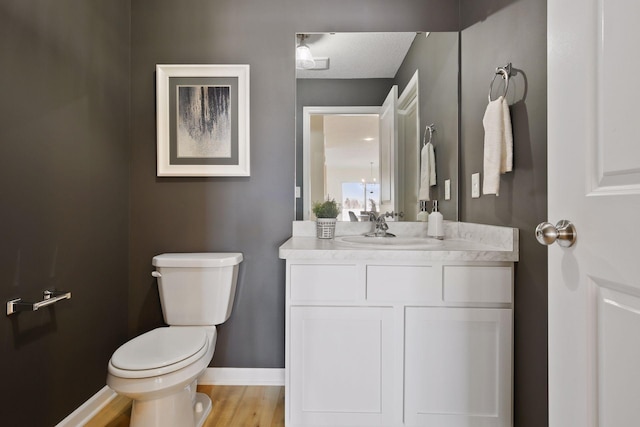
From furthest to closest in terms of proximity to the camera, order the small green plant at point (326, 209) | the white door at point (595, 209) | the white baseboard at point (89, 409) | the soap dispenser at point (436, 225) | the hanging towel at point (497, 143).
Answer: the small green plant at point (326, 209) < the soap dispenser at point (436, 225) < the white baseboard at point (89, 409) < the hanging towel at point (497, 143) < the white door at point (595, 209)

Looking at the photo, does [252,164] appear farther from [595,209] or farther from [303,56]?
[595,209]

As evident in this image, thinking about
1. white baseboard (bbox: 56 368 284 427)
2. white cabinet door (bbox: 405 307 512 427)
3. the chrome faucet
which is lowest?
white baseboard (bbox: 56 368 284 427)

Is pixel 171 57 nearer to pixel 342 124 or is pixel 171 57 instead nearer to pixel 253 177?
pixel 253 177

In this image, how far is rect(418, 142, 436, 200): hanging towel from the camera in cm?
187

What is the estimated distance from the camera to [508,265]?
51.6 inches

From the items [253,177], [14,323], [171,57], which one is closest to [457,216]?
[253,177]

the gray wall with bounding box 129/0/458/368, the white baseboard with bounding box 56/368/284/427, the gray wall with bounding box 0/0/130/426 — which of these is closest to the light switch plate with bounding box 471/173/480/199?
the gray wall with bounding box 129/0/458/368

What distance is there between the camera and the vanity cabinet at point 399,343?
1318mm

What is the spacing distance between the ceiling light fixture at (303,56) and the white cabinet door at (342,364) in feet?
4.53

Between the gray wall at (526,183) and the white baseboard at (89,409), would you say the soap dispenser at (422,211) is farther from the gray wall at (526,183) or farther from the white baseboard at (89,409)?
the white baseboard at (89,409)

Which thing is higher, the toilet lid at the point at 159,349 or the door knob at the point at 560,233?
the door knob at the point at 560,233

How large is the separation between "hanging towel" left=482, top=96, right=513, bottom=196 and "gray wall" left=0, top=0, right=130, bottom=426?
5.96 ft

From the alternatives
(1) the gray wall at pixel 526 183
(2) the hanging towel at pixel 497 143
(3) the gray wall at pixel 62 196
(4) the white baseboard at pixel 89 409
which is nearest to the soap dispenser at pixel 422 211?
(1) the gray wall at pixel 526 183

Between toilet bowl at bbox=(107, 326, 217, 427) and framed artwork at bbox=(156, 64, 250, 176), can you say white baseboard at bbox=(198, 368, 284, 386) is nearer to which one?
toilet bowl at bbox=(107, 326, 217, 427)
